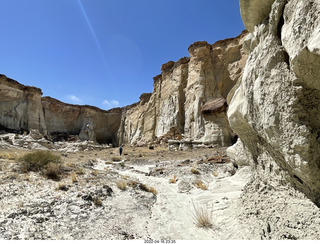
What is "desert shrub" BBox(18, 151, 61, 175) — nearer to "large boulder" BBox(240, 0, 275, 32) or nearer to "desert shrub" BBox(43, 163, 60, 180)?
"desert shrub" BBox(43, 163, 60, 180)

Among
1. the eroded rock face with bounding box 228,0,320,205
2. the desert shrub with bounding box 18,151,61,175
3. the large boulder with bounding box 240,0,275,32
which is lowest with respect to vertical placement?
the desert shrub with bounding box 18,151,61,175

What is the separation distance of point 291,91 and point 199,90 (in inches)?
957

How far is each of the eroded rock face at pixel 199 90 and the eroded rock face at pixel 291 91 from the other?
18373 millimetres

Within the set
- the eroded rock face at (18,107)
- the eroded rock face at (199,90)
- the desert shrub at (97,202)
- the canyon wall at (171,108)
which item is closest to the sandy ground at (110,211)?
the desert shrub at (97,202)

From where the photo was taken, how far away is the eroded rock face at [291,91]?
6.00ft

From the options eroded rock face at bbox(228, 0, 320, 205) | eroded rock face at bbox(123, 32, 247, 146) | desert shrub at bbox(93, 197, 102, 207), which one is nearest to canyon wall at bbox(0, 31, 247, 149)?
eroded rock face at bbox(123, 32, 247, 146)

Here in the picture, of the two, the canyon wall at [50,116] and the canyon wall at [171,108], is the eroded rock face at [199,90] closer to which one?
the canyon wall at [171,108]

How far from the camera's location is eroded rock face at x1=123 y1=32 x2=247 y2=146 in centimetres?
2153

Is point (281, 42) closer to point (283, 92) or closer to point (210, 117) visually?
point (283, 92)

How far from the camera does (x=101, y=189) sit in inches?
206

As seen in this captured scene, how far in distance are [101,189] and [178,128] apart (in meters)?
22.7

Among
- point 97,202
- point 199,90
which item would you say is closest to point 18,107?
point 199,90

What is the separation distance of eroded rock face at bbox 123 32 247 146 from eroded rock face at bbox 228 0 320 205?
1837 cm
